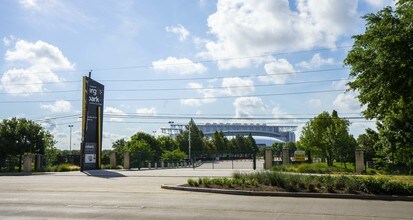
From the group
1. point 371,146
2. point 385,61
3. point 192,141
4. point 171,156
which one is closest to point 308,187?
point 385,61

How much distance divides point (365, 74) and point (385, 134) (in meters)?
14.0

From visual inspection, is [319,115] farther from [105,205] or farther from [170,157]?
[105,205]

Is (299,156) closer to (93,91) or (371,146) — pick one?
(371,146)

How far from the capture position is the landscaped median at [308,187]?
1477 centimetres

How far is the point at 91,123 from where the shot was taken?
142 feet

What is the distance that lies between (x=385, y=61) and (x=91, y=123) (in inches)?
1273

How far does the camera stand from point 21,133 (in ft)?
142

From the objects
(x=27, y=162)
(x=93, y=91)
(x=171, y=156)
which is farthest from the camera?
(x=171, y=156)

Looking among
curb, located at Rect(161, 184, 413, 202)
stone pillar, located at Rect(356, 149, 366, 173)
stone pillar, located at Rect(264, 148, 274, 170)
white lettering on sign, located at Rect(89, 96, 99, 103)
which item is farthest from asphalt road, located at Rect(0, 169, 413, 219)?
white lettering on sign, located at Rect(89, 96, 99, 103)

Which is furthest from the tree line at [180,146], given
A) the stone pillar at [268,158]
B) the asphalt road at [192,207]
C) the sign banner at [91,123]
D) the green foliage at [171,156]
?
the asphalt road at [192,207]

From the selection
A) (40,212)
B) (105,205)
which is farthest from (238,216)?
(40,212)

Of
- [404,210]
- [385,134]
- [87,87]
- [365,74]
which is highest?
[87,87]

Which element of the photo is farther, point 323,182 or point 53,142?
point 53,142

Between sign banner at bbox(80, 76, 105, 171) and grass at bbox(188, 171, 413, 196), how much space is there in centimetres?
2622
